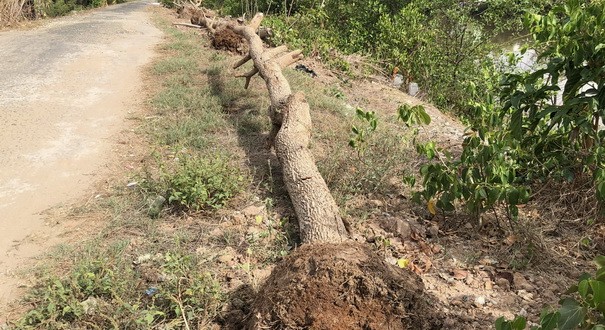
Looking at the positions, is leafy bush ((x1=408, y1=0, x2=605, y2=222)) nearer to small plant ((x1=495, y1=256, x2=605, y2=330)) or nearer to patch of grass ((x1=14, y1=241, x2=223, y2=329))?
small plant ((x1=495, y1=256, x2=605, y2=330))

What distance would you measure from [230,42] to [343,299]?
796 cm

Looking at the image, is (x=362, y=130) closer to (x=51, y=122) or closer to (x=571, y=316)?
(x=571, y=316)

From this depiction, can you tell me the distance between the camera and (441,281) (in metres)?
2.92

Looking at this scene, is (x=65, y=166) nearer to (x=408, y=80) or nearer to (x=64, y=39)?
(x=408, y=80)

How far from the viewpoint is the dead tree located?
3080 millimetres

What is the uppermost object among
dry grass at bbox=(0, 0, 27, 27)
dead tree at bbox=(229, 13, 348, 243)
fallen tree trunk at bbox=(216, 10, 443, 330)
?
fallen tree trunk at bbox=(216, 10, 443, 330)

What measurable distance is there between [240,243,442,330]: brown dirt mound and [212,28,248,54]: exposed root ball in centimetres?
768

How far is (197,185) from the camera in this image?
352 centimetres

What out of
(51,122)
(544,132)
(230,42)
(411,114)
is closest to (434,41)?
(230,42)

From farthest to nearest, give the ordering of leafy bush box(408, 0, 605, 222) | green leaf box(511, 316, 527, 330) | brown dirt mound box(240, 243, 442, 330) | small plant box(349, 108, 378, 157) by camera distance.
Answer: small plant box(349, 108, 378, 157) → leafy bush box(408, 0, 605, 222) → brown dirt mound box(240, 243, 442, 330) → green leaf box(511, 316, 527, 330)

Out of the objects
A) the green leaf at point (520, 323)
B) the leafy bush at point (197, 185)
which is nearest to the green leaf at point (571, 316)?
the green leaf at point (520, 323)

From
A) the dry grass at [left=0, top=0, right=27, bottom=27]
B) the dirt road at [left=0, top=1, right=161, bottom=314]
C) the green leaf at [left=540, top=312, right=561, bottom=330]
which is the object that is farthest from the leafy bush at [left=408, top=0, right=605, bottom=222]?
the dry grass at [left=0, top=0, right=27, bottom=27]

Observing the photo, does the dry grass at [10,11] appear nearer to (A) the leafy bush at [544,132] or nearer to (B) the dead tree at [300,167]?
(B) the dead tree at [300,167]

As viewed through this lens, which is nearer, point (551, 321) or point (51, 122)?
point (551, 321)
